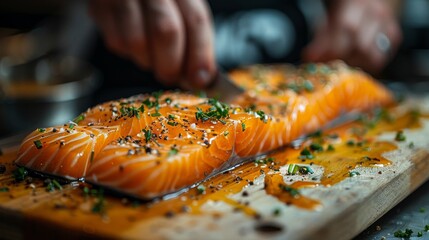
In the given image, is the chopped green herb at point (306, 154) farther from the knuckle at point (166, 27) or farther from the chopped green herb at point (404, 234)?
the knuckle at point (166, 27)

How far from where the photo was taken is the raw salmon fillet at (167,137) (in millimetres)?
2064

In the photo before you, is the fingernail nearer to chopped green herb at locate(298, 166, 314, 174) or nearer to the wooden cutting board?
the wooden cutting board

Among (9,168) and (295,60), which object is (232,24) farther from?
(9,168)

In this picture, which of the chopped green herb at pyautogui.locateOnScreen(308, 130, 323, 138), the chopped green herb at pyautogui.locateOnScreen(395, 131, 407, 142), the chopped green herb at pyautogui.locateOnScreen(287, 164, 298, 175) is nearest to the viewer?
the chopped green herb at pyautogui.locateOnScreen(287, 164, 298, 175)

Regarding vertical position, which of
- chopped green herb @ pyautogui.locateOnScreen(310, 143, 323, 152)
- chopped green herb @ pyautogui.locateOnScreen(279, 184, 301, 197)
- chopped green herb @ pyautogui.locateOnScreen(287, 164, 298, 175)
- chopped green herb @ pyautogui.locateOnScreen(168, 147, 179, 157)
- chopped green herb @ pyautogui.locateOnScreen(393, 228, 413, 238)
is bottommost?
chopped green herb @ pyautogui.locateOnScreen(393, 228, 413, 238)

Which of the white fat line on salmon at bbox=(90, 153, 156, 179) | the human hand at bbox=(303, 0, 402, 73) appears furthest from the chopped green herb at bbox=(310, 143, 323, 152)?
the human hand at bbox=(303, 0, 402, 73)

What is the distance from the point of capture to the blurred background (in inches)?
153

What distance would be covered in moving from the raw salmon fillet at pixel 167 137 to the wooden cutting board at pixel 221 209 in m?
0.08

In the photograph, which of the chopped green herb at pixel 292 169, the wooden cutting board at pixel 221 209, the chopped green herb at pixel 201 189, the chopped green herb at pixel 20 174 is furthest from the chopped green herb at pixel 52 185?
the chopped green herb at pixel 292 169

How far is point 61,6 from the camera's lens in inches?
228

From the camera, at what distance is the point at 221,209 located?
1945 millimetres

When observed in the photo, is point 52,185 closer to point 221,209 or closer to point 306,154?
point 221,209

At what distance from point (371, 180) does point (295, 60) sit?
3882 mm

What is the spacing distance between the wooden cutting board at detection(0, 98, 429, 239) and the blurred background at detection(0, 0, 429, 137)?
149 centimetres
